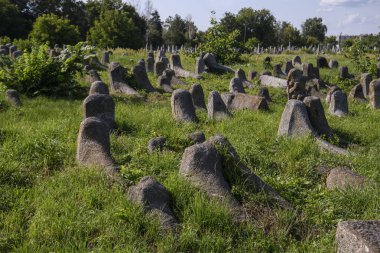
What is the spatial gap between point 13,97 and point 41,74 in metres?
1.26

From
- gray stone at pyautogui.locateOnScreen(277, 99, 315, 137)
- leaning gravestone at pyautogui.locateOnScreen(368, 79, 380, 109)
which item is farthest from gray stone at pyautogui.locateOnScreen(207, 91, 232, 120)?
leaning gravestone at pyautogui.locateOnScreen(368, 79, 380, 109)

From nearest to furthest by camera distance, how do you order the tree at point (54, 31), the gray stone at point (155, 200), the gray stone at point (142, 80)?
the gray stone at point (155, 200)
the gray stone at point (142, 80)
the tree at point (54, 31)

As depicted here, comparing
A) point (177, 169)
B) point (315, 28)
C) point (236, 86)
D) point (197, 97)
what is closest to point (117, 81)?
point (197, 97)

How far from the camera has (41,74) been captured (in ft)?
31.9

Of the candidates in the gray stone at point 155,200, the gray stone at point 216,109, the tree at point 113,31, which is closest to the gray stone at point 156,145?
the gray stone at point 155,200

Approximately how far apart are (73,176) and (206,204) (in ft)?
5.25

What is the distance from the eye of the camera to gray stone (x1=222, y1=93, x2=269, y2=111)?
9.01 meters

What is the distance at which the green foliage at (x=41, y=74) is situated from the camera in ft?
31.6

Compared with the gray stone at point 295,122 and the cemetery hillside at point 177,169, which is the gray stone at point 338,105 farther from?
the gray stone at point 295,122

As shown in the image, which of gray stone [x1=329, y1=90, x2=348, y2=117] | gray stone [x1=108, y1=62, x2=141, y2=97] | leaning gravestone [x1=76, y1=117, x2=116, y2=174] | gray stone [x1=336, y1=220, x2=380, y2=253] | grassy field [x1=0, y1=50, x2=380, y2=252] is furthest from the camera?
gray stone [x1=108, y1=62, x2=141, y2=97]

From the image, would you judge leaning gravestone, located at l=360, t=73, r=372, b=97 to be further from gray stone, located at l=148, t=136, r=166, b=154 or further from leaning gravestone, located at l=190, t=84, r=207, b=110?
gray stone, located at l=148, t=136, r=166, b=154

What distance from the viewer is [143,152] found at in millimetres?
5609

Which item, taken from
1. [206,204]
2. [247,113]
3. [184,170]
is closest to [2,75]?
[247,113]

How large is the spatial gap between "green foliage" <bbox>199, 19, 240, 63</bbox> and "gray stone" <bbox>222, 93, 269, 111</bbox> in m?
10.2
